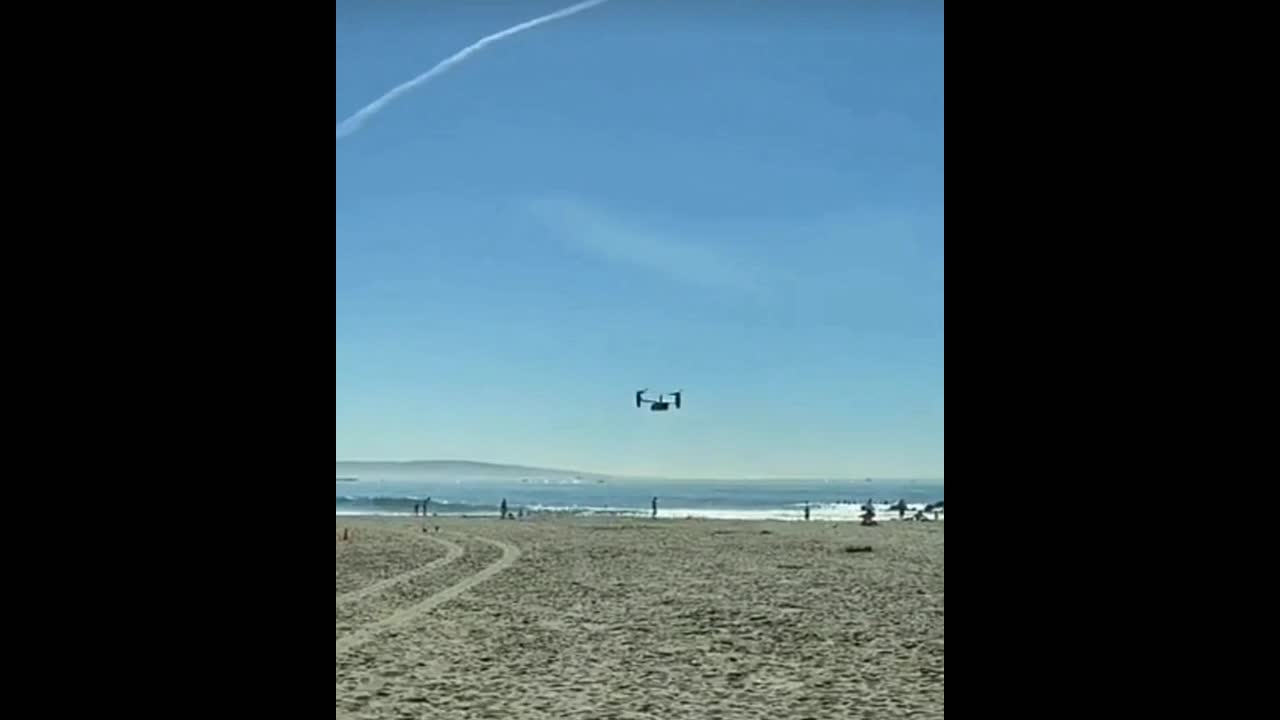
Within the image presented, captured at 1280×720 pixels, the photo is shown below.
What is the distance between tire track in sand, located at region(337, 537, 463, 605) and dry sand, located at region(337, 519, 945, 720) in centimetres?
4

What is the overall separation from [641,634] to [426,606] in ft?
7.33

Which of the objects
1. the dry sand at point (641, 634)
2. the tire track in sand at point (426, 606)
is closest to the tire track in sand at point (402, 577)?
the dry sand at point (641, 634)

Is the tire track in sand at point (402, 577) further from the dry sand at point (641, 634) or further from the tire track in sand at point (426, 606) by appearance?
the tire track in sand at point (426, 606)

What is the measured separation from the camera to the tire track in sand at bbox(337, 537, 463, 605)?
9.86 m

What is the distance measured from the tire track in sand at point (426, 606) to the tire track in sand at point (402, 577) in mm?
584

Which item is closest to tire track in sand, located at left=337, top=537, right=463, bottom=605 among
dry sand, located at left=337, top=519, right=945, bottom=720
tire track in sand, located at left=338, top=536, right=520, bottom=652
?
dry sand, located at left=337, top=519, right=945, bottom=720

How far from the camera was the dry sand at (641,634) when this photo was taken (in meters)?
5.55

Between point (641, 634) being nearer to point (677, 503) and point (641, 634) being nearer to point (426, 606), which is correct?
point (426, 606)
